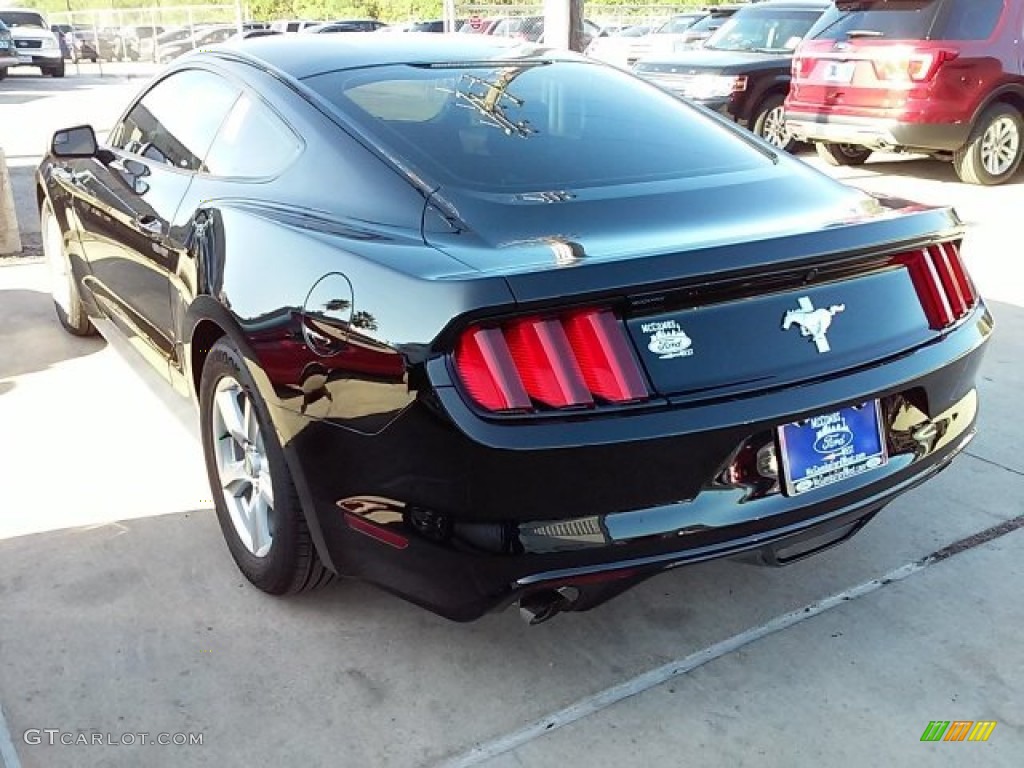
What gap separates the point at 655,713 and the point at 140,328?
7.89 feet

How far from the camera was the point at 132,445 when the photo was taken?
4.00 metres

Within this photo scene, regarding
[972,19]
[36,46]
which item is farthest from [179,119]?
[36,46]

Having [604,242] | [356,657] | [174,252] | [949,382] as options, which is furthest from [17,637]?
[949,382]

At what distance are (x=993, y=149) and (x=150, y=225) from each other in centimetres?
818

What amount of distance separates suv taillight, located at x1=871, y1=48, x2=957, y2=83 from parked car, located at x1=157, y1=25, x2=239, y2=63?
24523 millimetres

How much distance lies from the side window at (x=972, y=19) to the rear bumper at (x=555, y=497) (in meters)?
7.50

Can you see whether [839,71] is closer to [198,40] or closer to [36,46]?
[36,46]

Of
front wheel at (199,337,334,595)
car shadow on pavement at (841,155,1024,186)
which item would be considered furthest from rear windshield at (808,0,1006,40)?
front wheel at (199,337,334,595)

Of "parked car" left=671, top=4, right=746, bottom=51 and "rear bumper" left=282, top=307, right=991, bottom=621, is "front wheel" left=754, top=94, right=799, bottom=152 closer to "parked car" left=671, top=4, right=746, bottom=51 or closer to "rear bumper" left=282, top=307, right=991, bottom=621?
"parked car" left=671, top=4, right=746, bottom=51

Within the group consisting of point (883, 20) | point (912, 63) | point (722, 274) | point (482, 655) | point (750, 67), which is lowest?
point (482, 655)

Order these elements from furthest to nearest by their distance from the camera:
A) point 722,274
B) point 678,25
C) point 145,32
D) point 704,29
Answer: point 145,32
point 678,25
point 704,29
point 722,274

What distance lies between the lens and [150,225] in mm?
3488

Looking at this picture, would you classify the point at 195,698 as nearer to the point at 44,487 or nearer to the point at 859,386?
the point at 44,487

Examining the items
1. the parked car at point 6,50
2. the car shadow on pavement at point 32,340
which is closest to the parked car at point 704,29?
the car shadow on pavement at point 32,340
